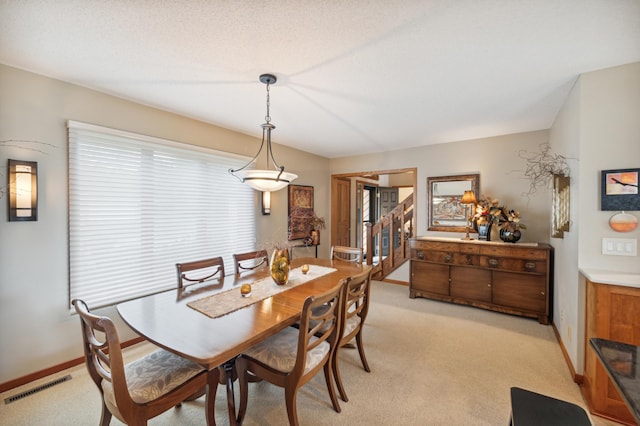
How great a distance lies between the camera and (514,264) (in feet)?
11.7

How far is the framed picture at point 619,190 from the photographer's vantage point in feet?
6.55

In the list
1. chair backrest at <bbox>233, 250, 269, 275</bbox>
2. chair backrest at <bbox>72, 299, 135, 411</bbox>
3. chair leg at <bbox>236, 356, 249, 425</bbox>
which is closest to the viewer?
chair backrest at <bbox>72, 299, 135, 411</bbox>

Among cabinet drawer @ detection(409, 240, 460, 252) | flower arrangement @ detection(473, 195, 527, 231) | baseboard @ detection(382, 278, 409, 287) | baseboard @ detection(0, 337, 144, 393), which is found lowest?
baseboard @ detection(0, 337, 144, 393)

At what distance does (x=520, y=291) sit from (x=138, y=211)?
4778mm

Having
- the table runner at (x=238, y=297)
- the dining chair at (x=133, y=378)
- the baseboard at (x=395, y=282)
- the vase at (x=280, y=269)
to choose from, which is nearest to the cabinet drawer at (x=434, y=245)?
the baseboard at (x=395, y=282)

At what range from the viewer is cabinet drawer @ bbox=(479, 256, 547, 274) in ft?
11.2

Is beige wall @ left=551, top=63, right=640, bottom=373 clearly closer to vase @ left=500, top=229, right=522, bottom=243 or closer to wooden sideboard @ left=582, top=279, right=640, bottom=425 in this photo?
wooden sideboard @ left=582, top=279, right=640, bottom=425

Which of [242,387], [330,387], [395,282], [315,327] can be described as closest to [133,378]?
[242,387]

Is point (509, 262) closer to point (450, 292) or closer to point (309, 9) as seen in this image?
point (450, 292)

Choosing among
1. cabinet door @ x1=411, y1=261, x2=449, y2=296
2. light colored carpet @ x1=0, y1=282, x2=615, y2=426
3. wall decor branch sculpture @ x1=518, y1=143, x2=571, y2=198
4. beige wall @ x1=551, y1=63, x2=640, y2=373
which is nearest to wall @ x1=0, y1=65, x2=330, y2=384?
light colored carpet @ x1=0, y1=282, x2=615, y2=426

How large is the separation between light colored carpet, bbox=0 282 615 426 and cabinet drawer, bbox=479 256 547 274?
0.70 meters

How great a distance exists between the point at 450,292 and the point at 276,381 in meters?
3.25

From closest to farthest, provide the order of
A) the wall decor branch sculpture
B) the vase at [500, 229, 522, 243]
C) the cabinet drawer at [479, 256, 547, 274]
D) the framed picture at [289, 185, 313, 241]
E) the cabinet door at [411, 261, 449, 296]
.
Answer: the cabinet drawer at [479, 256, 547, 274]
the wall decor branch sculpture
the vase at [500, 229, 522, 243]
the cabinet door at [411, 261, 449, 296]
the framed picture at [289, 185, 313, 241]

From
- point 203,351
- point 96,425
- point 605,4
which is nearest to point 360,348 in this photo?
point 203,351
